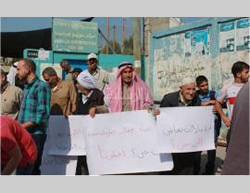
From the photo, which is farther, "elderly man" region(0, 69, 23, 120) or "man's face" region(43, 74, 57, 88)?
"man's face" region(43, 74, 57, 88)

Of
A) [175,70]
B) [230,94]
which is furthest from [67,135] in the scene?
[175,70]

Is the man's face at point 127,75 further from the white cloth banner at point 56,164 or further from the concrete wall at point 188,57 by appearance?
the concrete wall at point 188,57

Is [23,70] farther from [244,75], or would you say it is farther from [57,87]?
[244,75]

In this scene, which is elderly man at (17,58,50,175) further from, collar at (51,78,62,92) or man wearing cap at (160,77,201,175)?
man wearing cap at (160,77,201,175)

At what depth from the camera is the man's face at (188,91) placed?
15.9ft

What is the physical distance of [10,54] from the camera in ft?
64.2

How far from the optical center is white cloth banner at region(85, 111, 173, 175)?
4969 millimetres

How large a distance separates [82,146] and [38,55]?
10.5 meters

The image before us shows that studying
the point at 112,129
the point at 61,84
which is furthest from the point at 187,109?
the point at 61,84

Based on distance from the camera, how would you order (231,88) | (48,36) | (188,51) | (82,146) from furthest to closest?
(48,36) → (188,51) → (231,88) → (82,146)

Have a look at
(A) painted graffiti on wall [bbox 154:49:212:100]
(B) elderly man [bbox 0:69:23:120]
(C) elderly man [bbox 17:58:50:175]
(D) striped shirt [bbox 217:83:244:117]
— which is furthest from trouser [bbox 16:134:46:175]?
(A) painted graffiti on wall [bbox 154:49:212:100]

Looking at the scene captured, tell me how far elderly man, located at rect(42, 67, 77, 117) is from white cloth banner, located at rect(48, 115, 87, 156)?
19.7 inches

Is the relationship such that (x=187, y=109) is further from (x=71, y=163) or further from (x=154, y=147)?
(x=71, y=163)

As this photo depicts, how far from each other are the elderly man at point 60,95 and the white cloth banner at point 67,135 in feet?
1.64
